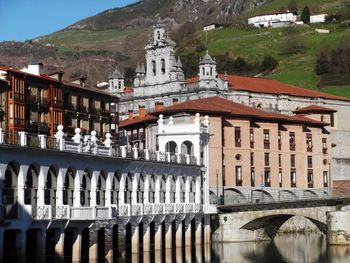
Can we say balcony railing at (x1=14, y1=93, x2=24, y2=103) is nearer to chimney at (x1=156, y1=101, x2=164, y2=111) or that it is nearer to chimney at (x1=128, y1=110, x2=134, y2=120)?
chimney at (x1=156, y1=101, x2=164, y2=111)

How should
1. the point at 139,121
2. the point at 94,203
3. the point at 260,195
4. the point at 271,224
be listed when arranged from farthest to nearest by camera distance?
the point at 139,121 < the point at 260,195 < the point at 271,224 < the point at 94,203

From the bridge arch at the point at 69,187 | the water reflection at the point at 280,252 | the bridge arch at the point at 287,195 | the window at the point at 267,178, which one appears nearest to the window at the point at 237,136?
the window at the point at 267,178

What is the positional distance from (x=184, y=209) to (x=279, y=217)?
18.9m

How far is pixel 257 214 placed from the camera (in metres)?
103

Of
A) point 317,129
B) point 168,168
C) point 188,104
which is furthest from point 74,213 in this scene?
point 317,129

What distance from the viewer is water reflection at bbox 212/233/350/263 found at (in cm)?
8706

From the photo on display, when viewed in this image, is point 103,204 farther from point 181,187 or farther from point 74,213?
point 181,187

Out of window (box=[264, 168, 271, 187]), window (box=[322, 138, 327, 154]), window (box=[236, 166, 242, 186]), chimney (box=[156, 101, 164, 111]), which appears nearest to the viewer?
window (box=[236, 166, 242, 186])

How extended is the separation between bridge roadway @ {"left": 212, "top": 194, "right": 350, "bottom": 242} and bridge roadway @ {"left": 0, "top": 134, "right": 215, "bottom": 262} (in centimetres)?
477

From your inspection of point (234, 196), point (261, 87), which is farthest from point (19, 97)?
point (261, 87)

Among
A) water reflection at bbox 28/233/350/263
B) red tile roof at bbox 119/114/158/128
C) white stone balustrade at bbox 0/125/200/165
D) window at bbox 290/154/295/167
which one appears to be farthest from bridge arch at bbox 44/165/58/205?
window at bbox 290/154/295/167

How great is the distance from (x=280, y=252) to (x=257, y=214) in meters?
7.95

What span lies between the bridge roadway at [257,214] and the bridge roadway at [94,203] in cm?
477

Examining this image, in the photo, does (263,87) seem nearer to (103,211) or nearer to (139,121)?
(139,121)
